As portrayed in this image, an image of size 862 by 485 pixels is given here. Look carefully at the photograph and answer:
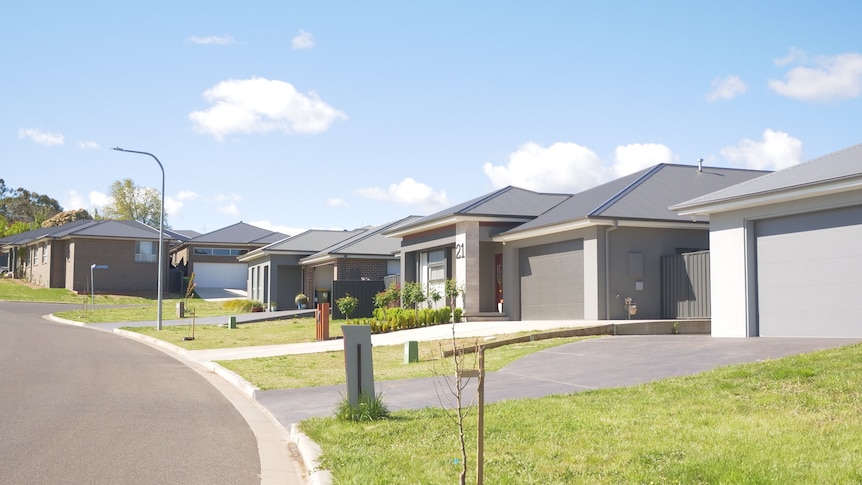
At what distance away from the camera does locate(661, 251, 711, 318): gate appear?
22.6 m

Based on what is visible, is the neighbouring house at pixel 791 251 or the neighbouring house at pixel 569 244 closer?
the neighbouring house at pixel 791 251

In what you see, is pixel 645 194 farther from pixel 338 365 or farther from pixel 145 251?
pixel 145 251

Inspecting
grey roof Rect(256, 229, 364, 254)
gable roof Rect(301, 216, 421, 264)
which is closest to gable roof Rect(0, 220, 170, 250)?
grey roof Rect(256, 229, 364, 254)

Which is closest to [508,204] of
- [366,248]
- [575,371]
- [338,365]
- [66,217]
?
[366,248]

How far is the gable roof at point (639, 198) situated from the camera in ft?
78.9

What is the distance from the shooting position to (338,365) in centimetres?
1811

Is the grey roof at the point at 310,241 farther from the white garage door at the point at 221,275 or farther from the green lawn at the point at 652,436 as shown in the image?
the green lawn at the point at 652,436

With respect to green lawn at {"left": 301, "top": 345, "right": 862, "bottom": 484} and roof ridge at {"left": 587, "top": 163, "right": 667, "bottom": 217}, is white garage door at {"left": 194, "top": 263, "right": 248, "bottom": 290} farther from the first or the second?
green lawn at {"left": 301, "top": 345, "right": 862, "bottom": 484}

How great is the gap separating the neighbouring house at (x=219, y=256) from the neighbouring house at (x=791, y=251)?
5070 centimetres

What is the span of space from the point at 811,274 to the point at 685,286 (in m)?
6.81

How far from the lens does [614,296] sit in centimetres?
2392

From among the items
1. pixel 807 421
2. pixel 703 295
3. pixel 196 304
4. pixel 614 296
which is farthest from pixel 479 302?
pixel 196 304

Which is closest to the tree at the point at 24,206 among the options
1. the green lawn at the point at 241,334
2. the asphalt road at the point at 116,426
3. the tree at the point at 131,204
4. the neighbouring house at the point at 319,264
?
the tree at the point at 131,204

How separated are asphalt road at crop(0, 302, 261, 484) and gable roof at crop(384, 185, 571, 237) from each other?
43.1 feet
